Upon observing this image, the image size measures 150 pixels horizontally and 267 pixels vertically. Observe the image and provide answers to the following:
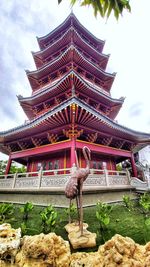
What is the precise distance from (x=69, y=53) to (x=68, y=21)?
626 cm

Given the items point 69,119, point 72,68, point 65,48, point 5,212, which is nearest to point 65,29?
point 65,48

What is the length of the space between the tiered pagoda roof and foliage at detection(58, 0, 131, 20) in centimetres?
569

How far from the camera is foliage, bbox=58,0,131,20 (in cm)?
122

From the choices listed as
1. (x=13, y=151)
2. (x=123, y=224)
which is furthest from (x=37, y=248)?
(x=13, y=151)

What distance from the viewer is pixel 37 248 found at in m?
2.53

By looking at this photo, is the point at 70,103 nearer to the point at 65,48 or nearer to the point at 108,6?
the point at 108,6

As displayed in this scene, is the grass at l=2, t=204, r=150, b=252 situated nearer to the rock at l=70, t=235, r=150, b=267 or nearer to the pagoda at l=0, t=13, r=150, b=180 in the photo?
the rock at l=70, t=235, r=150, b=267

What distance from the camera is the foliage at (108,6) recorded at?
1.22m

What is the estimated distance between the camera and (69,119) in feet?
25.9

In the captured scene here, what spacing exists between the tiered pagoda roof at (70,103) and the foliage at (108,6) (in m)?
5.69

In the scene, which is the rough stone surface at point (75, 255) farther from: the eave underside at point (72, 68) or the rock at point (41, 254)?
the eave underside at point (72, 68)

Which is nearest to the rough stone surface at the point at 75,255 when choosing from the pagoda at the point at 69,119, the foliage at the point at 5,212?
the foliage at the point at 5,212

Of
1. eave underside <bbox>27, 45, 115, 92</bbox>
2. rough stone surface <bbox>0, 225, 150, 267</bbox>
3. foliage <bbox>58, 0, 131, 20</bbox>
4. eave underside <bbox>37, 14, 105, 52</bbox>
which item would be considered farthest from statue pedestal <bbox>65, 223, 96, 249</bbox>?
eave underside <bbox>37, 14, 105, 52</bbox>

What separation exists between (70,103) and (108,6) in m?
5.77
